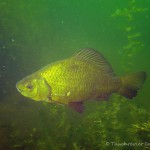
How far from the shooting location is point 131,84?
14.8ft

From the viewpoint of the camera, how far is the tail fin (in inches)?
174

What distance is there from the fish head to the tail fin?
4.79 ft

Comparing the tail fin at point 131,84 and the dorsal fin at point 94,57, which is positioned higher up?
the dorsal fin at point 94,57

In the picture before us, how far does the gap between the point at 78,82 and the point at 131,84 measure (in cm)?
106

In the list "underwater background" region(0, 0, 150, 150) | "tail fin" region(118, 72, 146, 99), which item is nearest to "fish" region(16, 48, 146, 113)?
"tail fin" region(118, 72, 146, 99)

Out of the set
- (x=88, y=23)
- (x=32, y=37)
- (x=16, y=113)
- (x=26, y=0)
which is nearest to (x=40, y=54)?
(x=32, y=37)

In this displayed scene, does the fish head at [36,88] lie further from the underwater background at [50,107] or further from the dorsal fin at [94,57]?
the underwater background at [50,107]

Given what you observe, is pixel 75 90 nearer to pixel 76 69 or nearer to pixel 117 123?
pixel 76 69

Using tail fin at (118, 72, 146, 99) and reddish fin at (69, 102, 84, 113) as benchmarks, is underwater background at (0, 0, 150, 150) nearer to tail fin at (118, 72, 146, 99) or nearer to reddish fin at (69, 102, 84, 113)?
tail fin at (118, 72, 146, 99)

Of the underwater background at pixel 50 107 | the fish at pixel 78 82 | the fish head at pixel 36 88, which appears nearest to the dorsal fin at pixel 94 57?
the fish at pixel 78 82

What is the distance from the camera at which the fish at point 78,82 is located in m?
4.22

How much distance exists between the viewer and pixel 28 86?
4.34 metres

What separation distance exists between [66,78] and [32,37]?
10362 millimetres

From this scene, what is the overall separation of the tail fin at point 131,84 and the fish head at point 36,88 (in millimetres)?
1461
